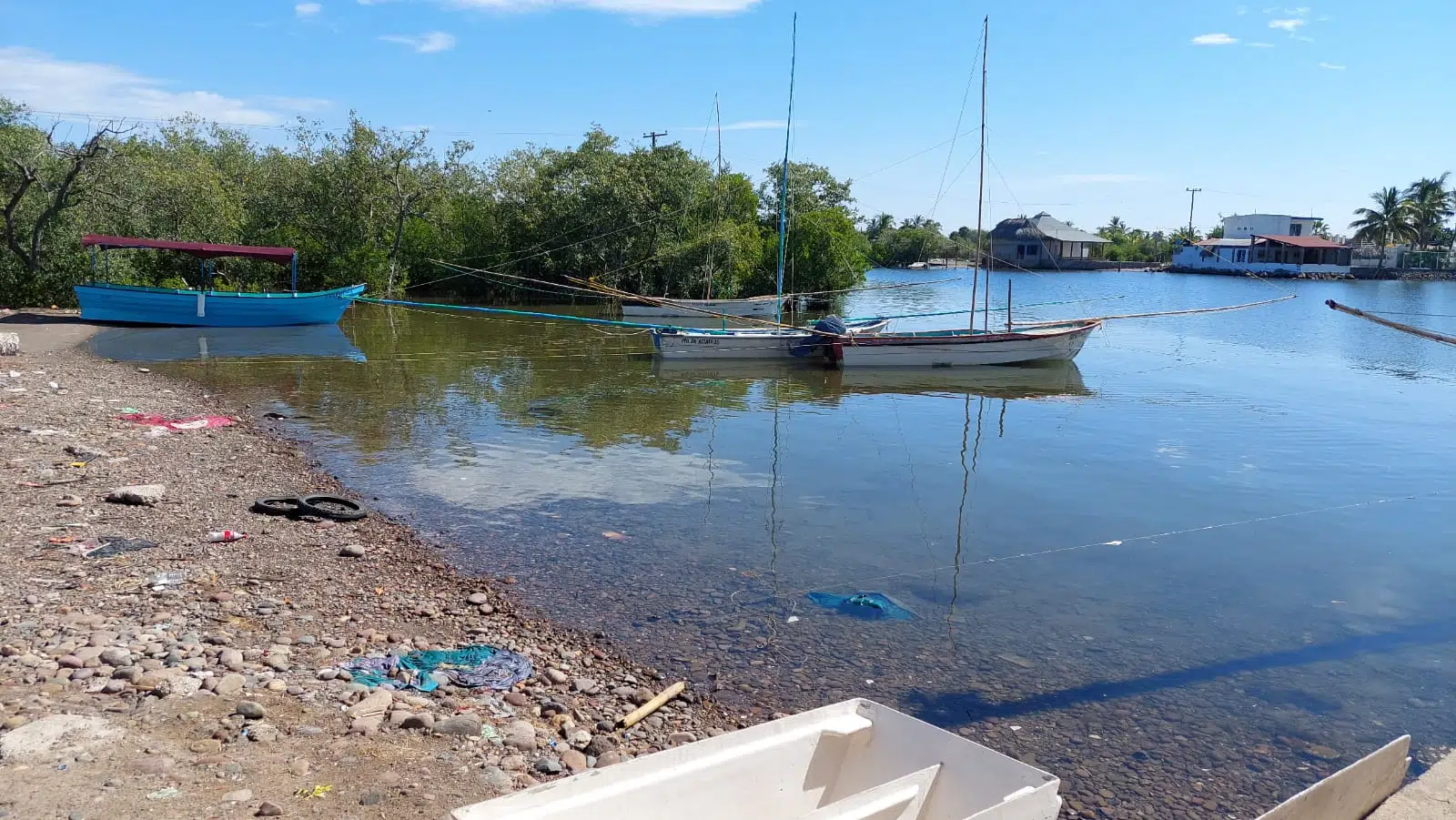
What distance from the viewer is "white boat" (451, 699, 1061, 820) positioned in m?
3.79

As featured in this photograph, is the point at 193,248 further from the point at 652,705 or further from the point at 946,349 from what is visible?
the point at 652,705

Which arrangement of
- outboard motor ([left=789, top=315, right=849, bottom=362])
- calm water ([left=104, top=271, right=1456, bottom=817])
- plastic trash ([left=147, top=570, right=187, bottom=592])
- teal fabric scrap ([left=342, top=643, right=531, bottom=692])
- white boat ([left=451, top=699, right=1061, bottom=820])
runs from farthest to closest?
outboard motor ([left=789, top=315, right=849, bottom=362])
plastic trash ([left=147, top=570, right=187, bottom=592])
calm water ([left=104, top=271, right=1456, bottom=817])
teal fabric scrap ([left=342, top=643, right=531, bottom=692])
white boat ([left=451, top=699, right=1061, bottom=820])

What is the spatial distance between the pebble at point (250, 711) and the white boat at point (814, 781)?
2256 millimetres

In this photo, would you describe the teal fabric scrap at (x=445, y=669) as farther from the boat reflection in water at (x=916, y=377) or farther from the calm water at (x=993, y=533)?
the boat reflection in water at (x=916, y=377)

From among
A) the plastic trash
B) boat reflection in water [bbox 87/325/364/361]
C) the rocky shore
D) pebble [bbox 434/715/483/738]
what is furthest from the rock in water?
boat reflection in water [bbox 87/325/364/361]

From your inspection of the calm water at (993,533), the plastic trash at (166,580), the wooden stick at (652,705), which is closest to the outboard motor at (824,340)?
the calm water at (993,533)

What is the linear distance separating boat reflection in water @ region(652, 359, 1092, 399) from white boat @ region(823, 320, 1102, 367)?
0.29 m

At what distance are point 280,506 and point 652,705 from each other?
18.6 ft

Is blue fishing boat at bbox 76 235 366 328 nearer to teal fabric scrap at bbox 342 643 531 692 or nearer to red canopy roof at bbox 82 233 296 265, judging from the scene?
red canopy roof at bbox 82 233 296 265

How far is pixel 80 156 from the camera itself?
30188mm

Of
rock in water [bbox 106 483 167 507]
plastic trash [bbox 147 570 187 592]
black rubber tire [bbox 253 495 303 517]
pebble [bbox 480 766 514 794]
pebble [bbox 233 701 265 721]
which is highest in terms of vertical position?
rock in water [bbox 106 483 167 507]

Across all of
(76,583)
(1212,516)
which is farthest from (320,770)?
(1212,516)

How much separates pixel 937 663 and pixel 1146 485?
756cm

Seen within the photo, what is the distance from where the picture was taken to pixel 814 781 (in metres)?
4.55
